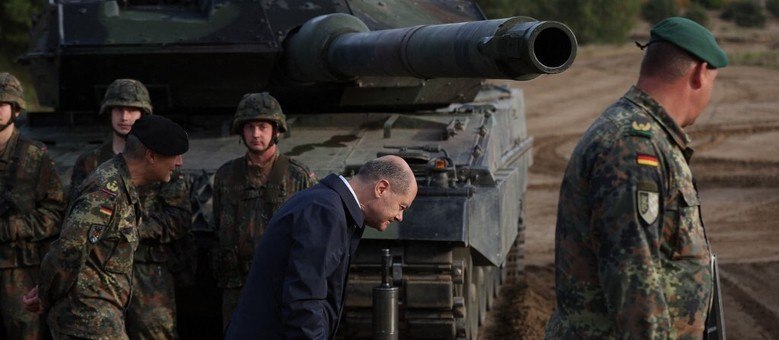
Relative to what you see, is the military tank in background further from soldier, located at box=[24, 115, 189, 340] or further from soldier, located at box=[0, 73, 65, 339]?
soldier, located at box=[24, 115, 189, 340]

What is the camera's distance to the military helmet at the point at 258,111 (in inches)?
296

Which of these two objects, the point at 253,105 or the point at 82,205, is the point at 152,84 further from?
the point at 82,205

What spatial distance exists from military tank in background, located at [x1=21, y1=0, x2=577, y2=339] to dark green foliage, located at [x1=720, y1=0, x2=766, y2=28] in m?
48.4

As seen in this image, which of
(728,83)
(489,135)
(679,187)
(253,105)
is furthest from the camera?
(728,83)

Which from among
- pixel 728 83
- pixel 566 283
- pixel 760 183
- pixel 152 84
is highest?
pixel 728 83

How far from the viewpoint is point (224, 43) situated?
29.8ft

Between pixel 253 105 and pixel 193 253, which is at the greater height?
pixel 253 105

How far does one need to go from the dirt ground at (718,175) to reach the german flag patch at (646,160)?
618 cm

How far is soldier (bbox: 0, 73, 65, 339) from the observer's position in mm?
7559

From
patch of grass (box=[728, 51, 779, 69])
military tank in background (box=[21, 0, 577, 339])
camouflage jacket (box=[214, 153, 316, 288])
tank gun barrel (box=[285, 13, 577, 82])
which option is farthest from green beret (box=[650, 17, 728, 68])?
patch of grass (box=[728, 51, 779, 69])

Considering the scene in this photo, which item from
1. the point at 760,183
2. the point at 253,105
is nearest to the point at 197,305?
the point at 253,105

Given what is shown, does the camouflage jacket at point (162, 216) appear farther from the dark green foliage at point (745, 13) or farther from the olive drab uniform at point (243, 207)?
the dark green foliage at point (745, 13)

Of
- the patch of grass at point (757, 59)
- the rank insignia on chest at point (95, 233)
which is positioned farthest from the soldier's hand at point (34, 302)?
the patch of grass at point (757, 59)

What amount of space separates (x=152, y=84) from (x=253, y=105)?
72.7 inches
